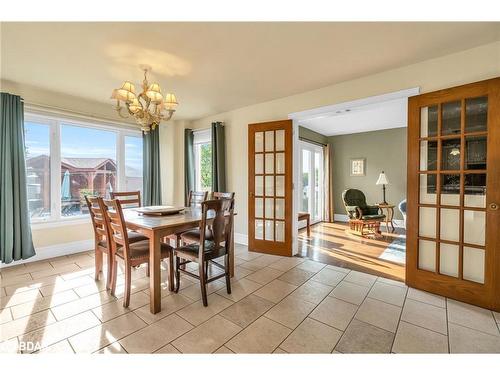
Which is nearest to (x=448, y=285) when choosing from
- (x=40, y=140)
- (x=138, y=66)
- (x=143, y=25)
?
(x=143, y=25)

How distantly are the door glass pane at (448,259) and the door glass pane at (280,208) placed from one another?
6.33ft

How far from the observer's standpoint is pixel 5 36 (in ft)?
6.59

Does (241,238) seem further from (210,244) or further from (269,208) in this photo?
(210,244)

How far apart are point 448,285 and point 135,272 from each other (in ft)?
11.4

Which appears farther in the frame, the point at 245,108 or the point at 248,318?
the point at 245,108

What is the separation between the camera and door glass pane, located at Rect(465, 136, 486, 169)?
2131 mm

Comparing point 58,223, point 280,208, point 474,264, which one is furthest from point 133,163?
point 474,264

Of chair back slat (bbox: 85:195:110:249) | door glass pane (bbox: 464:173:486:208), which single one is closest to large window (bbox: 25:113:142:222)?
chair back slat (bbox: 85:195:110:249)

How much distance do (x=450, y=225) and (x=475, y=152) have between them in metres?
0.73

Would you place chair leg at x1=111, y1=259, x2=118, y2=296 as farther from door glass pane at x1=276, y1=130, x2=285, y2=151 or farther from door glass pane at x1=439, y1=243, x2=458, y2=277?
door glass pane at x1=439, y1=243, x2=458, y2=277

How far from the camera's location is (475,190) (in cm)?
219

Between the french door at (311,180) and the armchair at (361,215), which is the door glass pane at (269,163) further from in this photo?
the armchair at (361,215)

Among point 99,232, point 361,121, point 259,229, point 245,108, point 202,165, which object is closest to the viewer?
point 99,232

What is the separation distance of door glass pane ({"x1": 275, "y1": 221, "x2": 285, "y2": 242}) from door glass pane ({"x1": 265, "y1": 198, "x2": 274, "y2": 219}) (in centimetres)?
15
